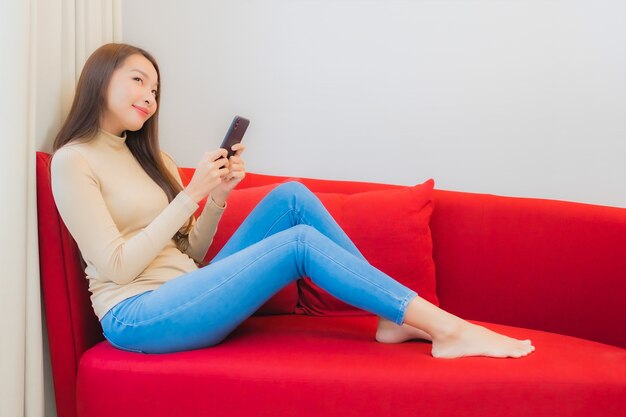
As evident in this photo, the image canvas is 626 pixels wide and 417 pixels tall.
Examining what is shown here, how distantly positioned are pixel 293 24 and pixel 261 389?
154 centimetres

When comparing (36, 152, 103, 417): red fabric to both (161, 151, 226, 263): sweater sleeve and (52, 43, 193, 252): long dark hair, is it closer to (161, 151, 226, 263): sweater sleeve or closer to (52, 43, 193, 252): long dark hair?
(52, 43, 193, 252): long dark hair

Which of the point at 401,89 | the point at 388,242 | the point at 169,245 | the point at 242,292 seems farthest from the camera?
the point at 401,89

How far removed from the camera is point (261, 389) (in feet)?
5.31

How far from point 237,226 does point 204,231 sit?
19 centimetres

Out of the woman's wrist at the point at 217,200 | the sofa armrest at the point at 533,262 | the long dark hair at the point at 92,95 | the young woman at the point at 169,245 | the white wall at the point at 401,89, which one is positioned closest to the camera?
the young woman at the point at 169,245

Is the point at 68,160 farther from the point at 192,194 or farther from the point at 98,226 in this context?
the point at 192,194

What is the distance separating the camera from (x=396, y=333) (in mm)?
1854

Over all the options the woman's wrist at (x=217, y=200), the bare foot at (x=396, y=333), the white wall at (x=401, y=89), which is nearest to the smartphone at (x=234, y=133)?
the woman's wrist at (x=217, y=200)

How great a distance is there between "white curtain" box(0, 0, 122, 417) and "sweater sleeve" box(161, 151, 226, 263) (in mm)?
453

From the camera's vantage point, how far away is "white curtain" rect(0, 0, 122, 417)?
A: 5.61ft

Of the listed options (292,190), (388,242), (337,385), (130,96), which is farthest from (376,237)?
(130,96)

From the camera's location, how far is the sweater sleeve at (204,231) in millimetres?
2059

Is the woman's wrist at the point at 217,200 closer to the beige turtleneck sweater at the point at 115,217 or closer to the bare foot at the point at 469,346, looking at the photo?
the beige turtleneck sweater at the point at 115,217

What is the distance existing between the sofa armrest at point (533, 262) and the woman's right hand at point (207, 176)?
80cm
